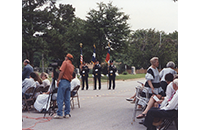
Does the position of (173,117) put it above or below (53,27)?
below

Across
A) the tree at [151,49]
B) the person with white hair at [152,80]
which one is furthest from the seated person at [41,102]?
the tree at [151,49]

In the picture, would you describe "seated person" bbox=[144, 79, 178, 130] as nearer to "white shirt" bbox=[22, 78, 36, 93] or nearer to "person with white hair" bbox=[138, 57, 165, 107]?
"person with white hair" bbox=[138, 57, 165, 107]

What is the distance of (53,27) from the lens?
51.3 m

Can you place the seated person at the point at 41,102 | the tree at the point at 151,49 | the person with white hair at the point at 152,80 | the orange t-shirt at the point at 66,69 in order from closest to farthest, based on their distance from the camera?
the person with white hair at the point at 152,80 < the orange t-shirt at the point at 66,69 < the seated person at the point at 41,102 < the tree at the point at 151,49

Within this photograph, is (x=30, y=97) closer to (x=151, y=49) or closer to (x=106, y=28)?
(x=106, y=28)

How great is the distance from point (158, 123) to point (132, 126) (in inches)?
68.2

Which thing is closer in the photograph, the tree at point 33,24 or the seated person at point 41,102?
the seated person at point 41,102

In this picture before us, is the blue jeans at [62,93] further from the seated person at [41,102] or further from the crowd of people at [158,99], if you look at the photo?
the crowd of people at [158,99]

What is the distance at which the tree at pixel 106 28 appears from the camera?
39.2 meters

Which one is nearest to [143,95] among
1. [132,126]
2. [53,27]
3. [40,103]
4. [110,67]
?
[132,126]

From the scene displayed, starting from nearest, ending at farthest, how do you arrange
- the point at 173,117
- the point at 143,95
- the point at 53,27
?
the point at 173,117 < the point at 143,95 < the point at 53,27

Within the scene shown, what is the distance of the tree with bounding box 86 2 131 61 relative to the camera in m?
39.2

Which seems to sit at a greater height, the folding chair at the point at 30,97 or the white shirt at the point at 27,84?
the white shirt at the point at 27,84
